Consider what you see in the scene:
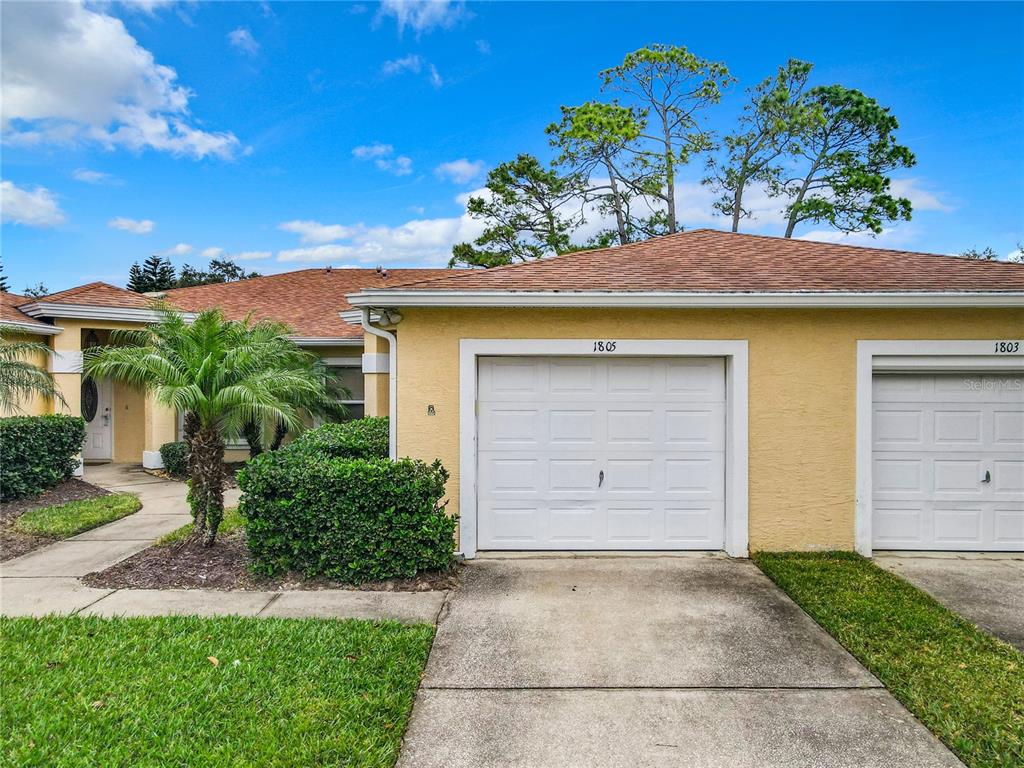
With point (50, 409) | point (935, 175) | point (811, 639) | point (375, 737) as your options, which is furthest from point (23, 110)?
point (935, 175)

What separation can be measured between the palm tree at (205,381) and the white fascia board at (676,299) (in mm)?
1444

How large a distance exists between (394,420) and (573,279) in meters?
2.71

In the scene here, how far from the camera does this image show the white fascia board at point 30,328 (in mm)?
9453

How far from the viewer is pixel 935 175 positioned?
18.7 metres

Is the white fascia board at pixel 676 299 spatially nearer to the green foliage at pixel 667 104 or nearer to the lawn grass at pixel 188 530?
the lawn grass at pixel 188 530

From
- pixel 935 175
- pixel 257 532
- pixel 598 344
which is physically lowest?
pixel 257 532

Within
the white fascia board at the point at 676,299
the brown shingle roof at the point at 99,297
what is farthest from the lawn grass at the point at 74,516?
the white fascia board at the point at 676,299

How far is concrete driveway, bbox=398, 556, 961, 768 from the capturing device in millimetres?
2945

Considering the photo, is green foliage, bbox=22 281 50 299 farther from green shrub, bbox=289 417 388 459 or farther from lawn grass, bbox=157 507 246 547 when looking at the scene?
green shrub, bbox=289 417 388 459

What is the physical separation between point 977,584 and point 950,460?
1.53 m

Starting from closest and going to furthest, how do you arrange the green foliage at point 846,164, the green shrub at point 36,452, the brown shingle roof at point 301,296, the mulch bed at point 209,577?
the mulch bed at point 209,577, the green shrub at point 36,452, the brown shingle roof at point 301,296, the green foliage at point 846,164

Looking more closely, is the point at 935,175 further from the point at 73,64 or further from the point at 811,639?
the point at 73,64

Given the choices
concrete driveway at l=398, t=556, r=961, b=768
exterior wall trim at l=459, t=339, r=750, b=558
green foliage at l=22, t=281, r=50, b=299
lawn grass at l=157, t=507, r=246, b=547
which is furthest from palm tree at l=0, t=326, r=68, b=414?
green foliage at l=22, t=281, r=50, b=299

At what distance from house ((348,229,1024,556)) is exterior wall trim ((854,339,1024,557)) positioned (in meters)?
0.02
